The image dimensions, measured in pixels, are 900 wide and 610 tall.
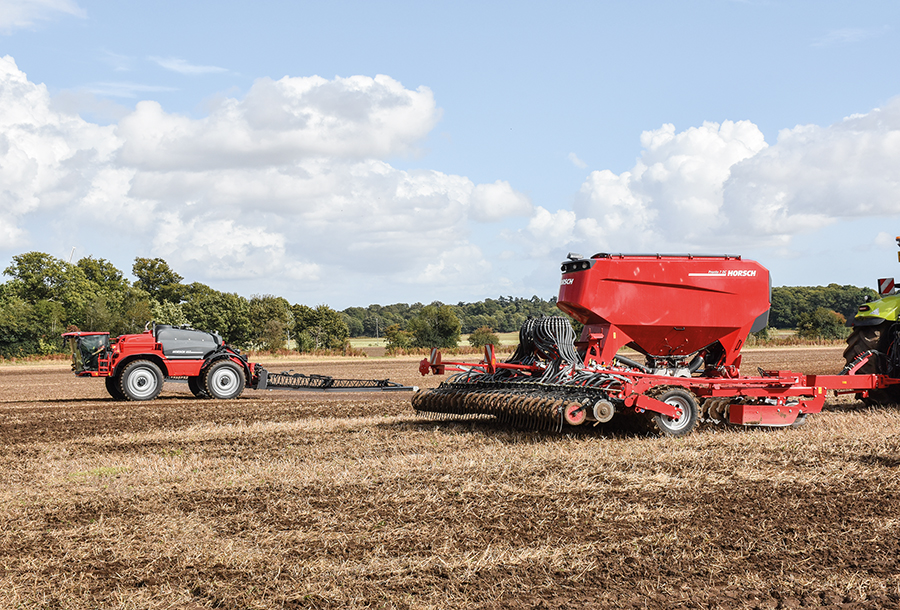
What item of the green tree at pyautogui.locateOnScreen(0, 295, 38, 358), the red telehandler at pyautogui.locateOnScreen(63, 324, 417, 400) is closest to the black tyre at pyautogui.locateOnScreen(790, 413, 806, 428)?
the red telehandler at pyautogui.locateOnScreen(63, 324, 417, 400)

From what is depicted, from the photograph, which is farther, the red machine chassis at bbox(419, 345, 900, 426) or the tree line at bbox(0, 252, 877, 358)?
the tree line at bbox(0, 252, 877, 358)

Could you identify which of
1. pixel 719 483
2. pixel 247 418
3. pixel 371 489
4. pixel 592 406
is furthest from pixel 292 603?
pixel 247 418

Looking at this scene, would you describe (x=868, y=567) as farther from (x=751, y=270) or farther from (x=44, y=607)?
(x=751, y=270)

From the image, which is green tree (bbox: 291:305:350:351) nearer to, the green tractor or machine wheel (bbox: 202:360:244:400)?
machine wheel (bbox: 202:360:244:400)

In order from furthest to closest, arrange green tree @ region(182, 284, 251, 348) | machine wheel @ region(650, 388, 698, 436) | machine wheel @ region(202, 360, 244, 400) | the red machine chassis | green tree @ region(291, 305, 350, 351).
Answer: green tree @ region(182, 284, 251, 348) → green tree @ region(291, 305, 350, 351) → machine wheel @ region(202, 360, 244, 400) → machine wheel @ region(650, 388, 698, 436) → the red machine chassis

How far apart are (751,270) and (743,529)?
20.2 feet

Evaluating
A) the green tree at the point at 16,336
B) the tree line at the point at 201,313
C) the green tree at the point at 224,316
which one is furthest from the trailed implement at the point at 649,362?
the green tree at the point at 224,316

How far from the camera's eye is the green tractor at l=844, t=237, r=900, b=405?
11812 mm

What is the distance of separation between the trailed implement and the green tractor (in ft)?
1.33

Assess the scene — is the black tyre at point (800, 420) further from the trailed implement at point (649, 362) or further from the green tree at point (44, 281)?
the green tree at point (44, 281)

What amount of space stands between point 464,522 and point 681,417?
4.62 metres

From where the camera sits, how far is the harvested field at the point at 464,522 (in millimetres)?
4547

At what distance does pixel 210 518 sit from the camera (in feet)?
20.3

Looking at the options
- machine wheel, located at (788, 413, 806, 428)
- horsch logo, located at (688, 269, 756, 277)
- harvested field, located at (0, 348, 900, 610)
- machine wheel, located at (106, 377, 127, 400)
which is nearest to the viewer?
harvested field, located at (0, 348, 900, 610)
